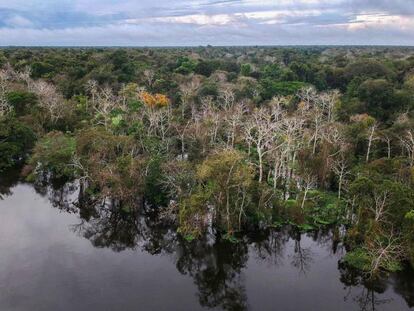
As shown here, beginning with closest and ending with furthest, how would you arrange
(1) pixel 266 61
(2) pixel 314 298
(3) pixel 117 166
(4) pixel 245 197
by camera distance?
(2) pixel 314 298 < (4) pixel 245 197 < (3) pixel 117 166 < (1) pixel 266 61

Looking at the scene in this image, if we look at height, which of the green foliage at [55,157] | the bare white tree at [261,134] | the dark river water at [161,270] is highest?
the bare white tree at [261,134]

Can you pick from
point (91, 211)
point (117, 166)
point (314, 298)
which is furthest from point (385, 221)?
point (91, 211)

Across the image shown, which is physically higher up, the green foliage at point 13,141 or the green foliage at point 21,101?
the green foliage at point 21,101

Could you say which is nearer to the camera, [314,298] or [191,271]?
[314,298]

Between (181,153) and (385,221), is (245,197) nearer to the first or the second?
(385,221)

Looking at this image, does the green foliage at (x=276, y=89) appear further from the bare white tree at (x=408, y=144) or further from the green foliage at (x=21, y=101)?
the green foliage at (x=21, y=101)

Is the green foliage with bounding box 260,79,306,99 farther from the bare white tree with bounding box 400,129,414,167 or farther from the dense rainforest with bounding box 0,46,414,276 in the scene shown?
the bare white tree with bounding box 400,129,414,167

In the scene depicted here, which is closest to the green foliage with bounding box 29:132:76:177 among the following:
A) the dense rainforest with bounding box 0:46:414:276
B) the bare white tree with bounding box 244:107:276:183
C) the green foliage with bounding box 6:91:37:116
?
the dense rainforest with bounding box 0:46:414:276

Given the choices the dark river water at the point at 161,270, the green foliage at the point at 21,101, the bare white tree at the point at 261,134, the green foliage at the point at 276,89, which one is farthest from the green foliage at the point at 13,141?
the green foliage at the point at 276,89

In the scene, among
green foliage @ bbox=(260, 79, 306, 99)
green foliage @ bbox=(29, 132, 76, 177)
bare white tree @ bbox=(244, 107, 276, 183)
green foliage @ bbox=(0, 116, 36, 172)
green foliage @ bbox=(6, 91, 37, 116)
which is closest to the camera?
bare white tree @ bbox=(244, 107, 276, 183)
